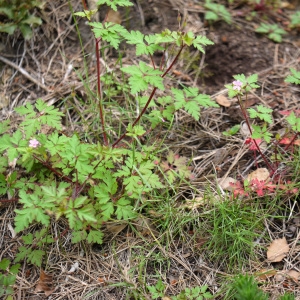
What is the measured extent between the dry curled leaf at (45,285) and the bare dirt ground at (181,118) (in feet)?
0.08

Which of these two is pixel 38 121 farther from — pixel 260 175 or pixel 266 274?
pixel 266 274

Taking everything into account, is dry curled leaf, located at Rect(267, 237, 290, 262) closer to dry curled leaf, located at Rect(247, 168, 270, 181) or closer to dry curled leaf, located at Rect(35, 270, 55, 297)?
dry curled leaf, located at Rect(247, 168, 270, 181)

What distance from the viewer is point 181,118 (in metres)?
2.93

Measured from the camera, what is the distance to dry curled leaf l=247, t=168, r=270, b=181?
102 inches

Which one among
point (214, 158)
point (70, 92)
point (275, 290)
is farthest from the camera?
point (70, 92)

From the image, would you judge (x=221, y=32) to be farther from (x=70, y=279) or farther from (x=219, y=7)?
(x=70, y=279)

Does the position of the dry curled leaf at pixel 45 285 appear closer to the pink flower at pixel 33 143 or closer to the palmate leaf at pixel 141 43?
the pink flower at pixel 33 143

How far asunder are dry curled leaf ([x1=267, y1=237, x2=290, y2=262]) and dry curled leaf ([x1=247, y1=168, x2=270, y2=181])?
410 mm

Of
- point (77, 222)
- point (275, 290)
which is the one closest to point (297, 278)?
point (275, 290)


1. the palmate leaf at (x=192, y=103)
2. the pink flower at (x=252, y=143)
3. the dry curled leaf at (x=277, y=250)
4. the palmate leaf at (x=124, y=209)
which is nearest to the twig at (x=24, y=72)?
the palmate leaf at (x=192, y=103)

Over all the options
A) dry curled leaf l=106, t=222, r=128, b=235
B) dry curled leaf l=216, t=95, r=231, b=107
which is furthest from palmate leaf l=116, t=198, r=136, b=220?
dry curled leaf l=216, t=95, r=231, b=107

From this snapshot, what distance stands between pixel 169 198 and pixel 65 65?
143cm

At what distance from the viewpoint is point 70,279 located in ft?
7.62

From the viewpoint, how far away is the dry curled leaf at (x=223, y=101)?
299 cm
